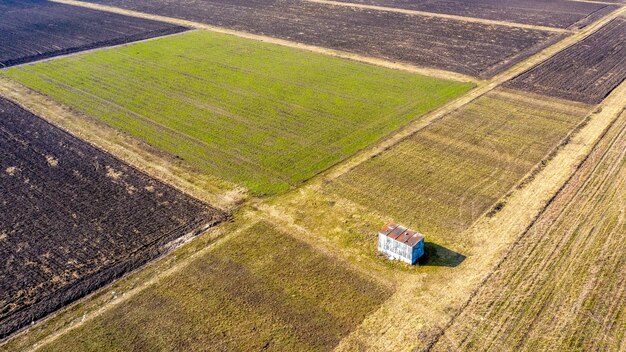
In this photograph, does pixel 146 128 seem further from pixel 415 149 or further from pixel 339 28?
pixel 339 28

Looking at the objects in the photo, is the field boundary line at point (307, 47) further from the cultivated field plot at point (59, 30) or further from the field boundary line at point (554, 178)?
the field boundary line at point (554, 178)

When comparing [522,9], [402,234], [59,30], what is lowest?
[59,30]

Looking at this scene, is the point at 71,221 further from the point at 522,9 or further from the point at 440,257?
the point at 522,9

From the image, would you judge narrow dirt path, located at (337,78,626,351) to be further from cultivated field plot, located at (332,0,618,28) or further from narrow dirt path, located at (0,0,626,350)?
cultivated field plot, located at (332,0,618,28)

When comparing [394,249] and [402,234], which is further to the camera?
[402,234]

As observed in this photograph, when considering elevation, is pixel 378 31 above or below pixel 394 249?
above

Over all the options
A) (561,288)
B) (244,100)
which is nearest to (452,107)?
(244,100)

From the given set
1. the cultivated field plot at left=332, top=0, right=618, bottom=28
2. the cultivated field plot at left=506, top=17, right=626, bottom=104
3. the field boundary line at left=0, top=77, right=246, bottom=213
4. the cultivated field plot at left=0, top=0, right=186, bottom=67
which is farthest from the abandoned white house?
the cultivated field plot at left=332, top=0, right=618, bottom=28

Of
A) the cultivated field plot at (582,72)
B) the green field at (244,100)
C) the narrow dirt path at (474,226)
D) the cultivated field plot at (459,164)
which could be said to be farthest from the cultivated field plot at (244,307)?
the cultivated field plot at (582,72)
